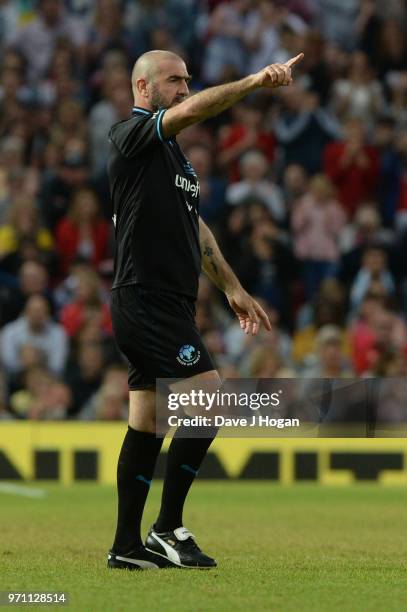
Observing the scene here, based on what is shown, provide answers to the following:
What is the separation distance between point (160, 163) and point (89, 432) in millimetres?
7317

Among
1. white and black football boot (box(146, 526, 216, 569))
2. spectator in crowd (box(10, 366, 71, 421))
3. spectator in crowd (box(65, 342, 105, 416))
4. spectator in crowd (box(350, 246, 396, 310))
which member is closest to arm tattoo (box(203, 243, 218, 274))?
white and black football boot (box(146, 526, 216, 569))

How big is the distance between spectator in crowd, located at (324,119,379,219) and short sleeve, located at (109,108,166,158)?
1016 centimetres

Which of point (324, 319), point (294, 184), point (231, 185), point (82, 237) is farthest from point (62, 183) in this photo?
point (324, 319)

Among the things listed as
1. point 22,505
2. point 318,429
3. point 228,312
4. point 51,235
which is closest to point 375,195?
point 228,312

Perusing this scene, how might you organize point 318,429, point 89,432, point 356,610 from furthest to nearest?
point 89,432 → point 318,429 → point 356,610

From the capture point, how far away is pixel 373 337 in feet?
47.2

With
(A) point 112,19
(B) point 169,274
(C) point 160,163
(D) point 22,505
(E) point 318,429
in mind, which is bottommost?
(D) point 22,505

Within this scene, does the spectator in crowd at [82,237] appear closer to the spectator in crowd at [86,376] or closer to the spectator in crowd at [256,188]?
the spectator in crowd at [256,188]

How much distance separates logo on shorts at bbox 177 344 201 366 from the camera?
251 inches

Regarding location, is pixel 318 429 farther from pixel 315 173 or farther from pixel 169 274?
pixel 315 173

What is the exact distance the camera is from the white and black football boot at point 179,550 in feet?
21.5

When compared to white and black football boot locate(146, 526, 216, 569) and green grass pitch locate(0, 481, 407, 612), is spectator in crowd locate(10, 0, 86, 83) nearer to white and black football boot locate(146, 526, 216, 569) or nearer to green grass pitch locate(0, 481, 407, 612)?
green grass pitch locate(0, 481, 407, 612)

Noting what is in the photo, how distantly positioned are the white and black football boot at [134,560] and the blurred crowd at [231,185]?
21.9 ft

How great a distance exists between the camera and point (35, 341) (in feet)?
48.2
